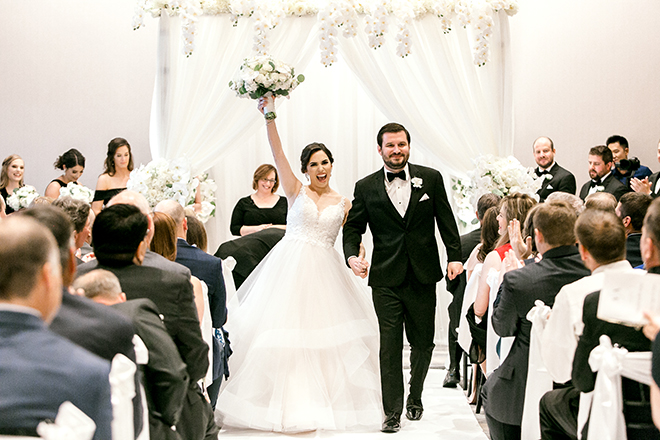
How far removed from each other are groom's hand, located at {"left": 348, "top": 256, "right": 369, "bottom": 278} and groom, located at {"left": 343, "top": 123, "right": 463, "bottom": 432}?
123 millimetres

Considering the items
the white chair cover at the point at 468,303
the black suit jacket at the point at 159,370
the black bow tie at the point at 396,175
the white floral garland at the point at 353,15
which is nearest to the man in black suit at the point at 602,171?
the white floral garland at the point at 353,15

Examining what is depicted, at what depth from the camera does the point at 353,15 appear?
514cm

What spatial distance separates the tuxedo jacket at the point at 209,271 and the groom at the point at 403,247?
3.06 ft

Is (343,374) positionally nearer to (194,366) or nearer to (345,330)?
(345,330)

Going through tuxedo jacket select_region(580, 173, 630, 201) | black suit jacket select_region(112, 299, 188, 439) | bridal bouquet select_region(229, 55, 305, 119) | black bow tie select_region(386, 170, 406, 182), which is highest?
bridal bouquet select_region(229, 55, 305, 119)

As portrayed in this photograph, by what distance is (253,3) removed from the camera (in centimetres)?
520

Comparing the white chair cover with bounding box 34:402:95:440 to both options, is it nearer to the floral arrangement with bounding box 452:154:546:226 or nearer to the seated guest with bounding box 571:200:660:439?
the seated guest with bounding box 571:200:660:439

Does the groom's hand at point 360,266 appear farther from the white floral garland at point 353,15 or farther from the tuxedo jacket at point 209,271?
the white floral garland at point 353,15

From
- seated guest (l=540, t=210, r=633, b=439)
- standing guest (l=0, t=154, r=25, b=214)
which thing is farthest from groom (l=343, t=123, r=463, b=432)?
standing guest (l=0, t=154, r=25, b=214)

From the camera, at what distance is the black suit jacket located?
2102mm

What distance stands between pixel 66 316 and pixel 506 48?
4.31m

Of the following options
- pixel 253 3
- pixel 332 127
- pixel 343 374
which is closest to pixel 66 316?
pixel 343 374

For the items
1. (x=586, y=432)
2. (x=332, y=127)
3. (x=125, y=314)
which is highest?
(x=332, y=127)

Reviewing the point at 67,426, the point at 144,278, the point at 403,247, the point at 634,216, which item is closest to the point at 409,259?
the point at 403,247
